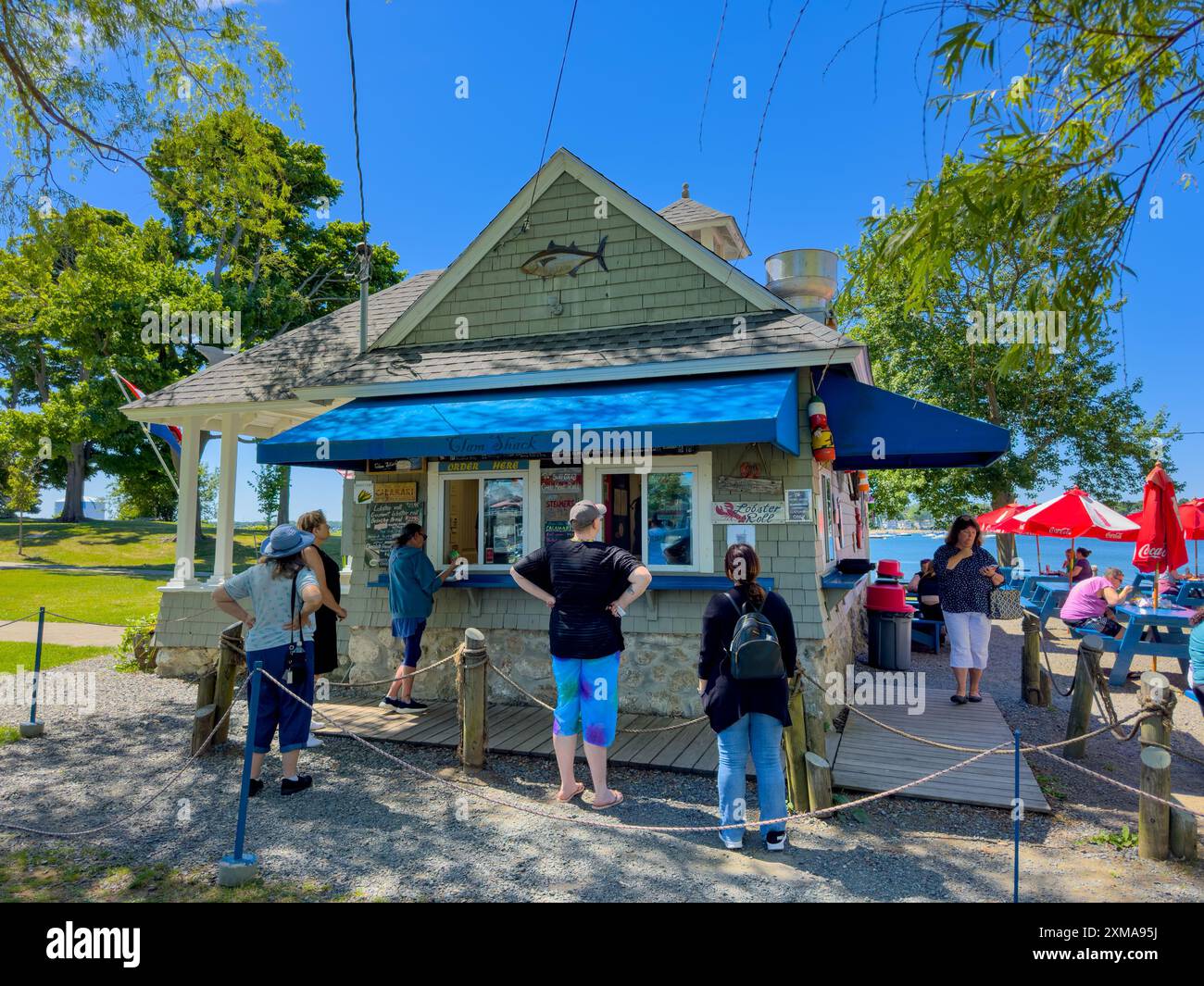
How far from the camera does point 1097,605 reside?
10281 millimetres

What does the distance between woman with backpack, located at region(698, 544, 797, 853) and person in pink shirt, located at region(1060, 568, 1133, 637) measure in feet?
27.4

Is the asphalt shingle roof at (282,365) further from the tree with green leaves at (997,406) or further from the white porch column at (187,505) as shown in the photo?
the tree with green leaves at (997,406)

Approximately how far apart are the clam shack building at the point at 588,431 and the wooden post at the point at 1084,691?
2.16m

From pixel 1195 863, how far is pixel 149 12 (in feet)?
41.9

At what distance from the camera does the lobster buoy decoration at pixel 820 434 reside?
272 inches

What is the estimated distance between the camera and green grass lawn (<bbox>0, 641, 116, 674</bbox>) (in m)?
10.6

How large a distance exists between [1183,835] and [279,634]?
6392 millimetres

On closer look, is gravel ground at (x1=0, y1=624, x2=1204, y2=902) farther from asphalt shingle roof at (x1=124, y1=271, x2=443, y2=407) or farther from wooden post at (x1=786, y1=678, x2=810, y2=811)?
asphalt shingle roof at (x1=124, y1=271, x2=443, y2=407)

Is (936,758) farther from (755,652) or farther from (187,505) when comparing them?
(187,505)

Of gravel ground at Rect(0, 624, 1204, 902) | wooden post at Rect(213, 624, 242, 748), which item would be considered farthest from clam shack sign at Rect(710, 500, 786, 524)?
wooden post at Rect(213, 624, 242, 748)

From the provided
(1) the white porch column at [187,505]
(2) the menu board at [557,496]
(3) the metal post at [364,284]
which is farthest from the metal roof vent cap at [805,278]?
(1) the white porch column at [187,505]

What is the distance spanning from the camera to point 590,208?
8.55 m

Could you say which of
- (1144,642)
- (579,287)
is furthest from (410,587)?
(1144,642)
